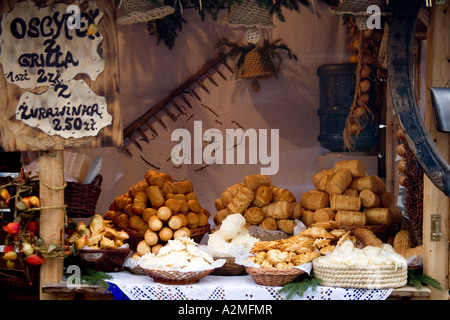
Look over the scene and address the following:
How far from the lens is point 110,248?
479 cm

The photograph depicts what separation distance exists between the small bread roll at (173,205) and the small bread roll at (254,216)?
680 mm

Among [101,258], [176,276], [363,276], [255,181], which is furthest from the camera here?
[255,181]

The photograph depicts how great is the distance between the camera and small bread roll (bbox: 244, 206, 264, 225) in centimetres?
555

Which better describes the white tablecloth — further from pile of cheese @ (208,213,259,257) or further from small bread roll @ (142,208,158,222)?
small bread roll @ (142,208,158,222)

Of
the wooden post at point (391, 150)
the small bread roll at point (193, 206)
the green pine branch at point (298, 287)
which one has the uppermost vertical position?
the wooden post at point (391, 150)

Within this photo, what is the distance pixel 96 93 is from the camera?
14.7 feet

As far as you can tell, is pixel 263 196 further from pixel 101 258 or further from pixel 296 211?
pixel 101 258

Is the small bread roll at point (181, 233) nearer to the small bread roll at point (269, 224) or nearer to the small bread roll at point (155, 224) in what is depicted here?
the small bread roll at point (155, 224)

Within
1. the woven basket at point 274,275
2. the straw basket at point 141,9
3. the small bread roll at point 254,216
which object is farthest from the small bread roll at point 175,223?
the straw basket at point 141,9

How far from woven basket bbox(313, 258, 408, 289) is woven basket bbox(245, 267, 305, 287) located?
0.69ft

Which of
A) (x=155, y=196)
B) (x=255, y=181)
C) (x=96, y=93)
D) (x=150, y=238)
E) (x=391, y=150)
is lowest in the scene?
(x=150, y=238)

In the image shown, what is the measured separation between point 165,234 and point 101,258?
649 millimetres

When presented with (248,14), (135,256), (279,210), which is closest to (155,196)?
(135,256)

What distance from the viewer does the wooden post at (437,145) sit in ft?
14.5
